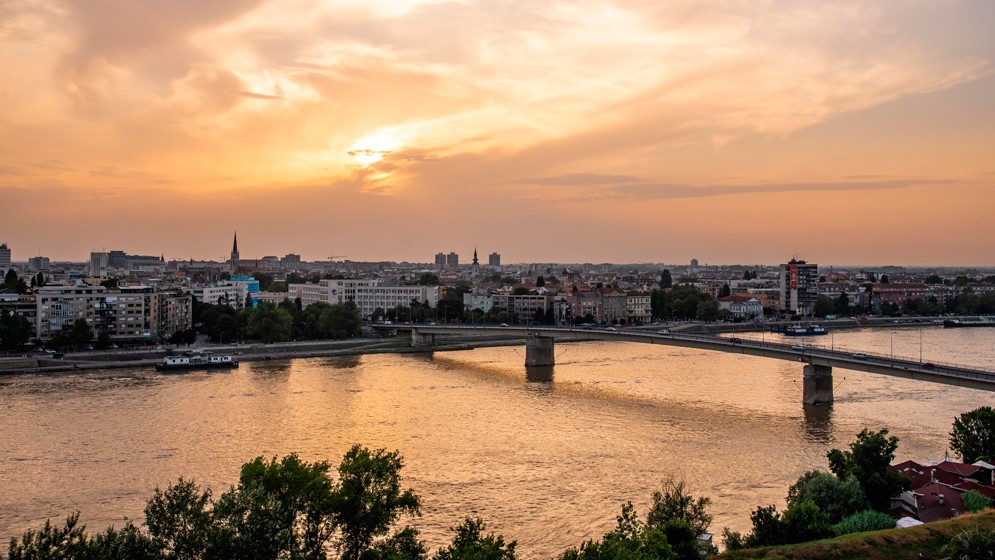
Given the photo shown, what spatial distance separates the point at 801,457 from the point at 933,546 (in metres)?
5.03

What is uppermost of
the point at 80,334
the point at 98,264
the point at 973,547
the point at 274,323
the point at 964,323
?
the point at 98,264

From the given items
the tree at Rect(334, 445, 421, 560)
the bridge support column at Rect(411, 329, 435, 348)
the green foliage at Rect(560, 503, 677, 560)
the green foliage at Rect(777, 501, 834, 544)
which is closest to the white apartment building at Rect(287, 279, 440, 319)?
the bridge support column at Rect(411, 329, 435, 348)

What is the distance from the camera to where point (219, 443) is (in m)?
12.9

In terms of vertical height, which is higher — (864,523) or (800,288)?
(800,288)

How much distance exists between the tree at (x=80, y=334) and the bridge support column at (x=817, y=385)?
820 inches

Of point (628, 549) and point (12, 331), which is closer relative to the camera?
point (628, 549)

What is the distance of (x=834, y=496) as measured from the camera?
8.48 metres

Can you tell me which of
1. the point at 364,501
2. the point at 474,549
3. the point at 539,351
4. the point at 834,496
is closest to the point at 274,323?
the point at 539,351

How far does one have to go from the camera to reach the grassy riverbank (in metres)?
6.73

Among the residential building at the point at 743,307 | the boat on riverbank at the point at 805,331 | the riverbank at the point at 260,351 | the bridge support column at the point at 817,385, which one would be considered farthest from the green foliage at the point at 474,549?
the residential building at the point at 743,307

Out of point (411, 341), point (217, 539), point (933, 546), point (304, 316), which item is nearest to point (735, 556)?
point (933, 546)

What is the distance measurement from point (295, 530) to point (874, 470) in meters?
6.24

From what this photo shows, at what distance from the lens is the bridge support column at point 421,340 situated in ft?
100

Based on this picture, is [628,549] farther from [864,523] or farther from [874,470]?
[874,470]
